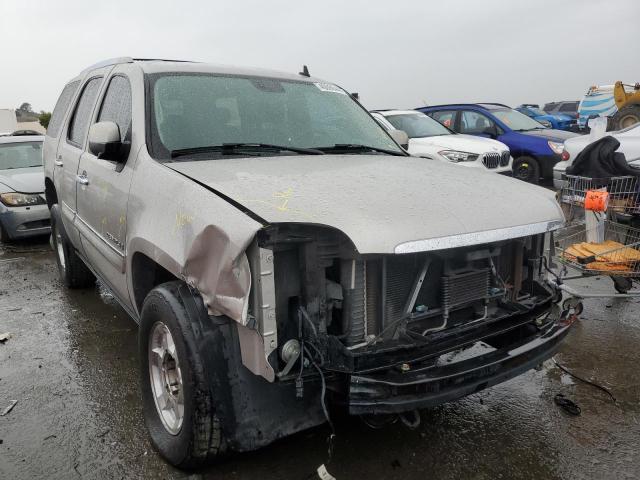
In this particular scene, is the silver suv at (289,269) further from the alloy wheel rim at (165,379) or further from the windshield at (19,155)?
the windshield at (19,155)

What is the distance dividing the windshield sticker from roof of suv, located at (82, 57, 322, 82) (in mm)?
79

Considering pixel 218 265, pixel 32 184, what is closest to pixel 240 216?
pixel 218 265

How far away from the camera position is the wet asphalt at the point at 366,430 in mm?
2506

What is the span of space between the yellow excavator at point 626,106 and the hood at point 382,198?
14383mm

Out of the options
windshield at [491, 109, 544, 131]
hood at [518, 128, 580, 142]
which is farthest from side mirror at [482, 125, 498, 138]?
hood at [518, 128, 580, 142]

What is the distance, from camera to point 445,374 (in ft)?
7.11

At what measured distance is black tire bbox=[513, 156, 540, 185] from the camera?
34.2 feet

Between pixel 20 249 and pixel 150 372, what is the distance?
583cm

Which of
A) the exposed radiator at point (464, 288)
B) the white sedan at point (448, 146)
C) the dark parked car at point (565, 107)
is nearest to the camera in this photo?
the exposed radiator at point (464, 288)

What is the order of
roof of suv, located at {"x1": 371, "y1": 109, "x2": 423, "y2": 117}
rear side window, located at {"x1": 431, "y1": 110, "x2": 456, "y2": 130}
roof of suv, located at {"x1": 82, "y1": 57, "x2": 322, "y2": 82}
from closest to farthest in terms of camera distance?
1. roof of suv, located at {"x1": 82, "y1": 57, "x2": 322, "y2": 82}
2. roof of suv, located at {"x1": 371, "y1": 109, "x2": 423, "y2": 117}
3. rear side window, located at {"x1": 431, "y1": 110, "x2": 456, "y2": 130}

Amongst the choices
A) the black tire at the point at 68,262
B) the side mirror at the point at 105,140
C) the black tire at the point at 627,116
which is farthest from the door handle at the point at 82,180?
the black tire at the point at 627,116

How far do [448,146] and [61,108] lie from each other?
6.20 metres

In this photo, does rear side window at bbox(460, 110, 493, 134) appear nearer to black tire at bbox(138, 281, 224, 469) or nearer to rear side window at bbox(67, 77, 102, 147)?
rear side window at bbox(67, 77, 102, 147)

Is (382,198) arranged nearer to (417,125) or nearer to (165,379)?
(165,379)
